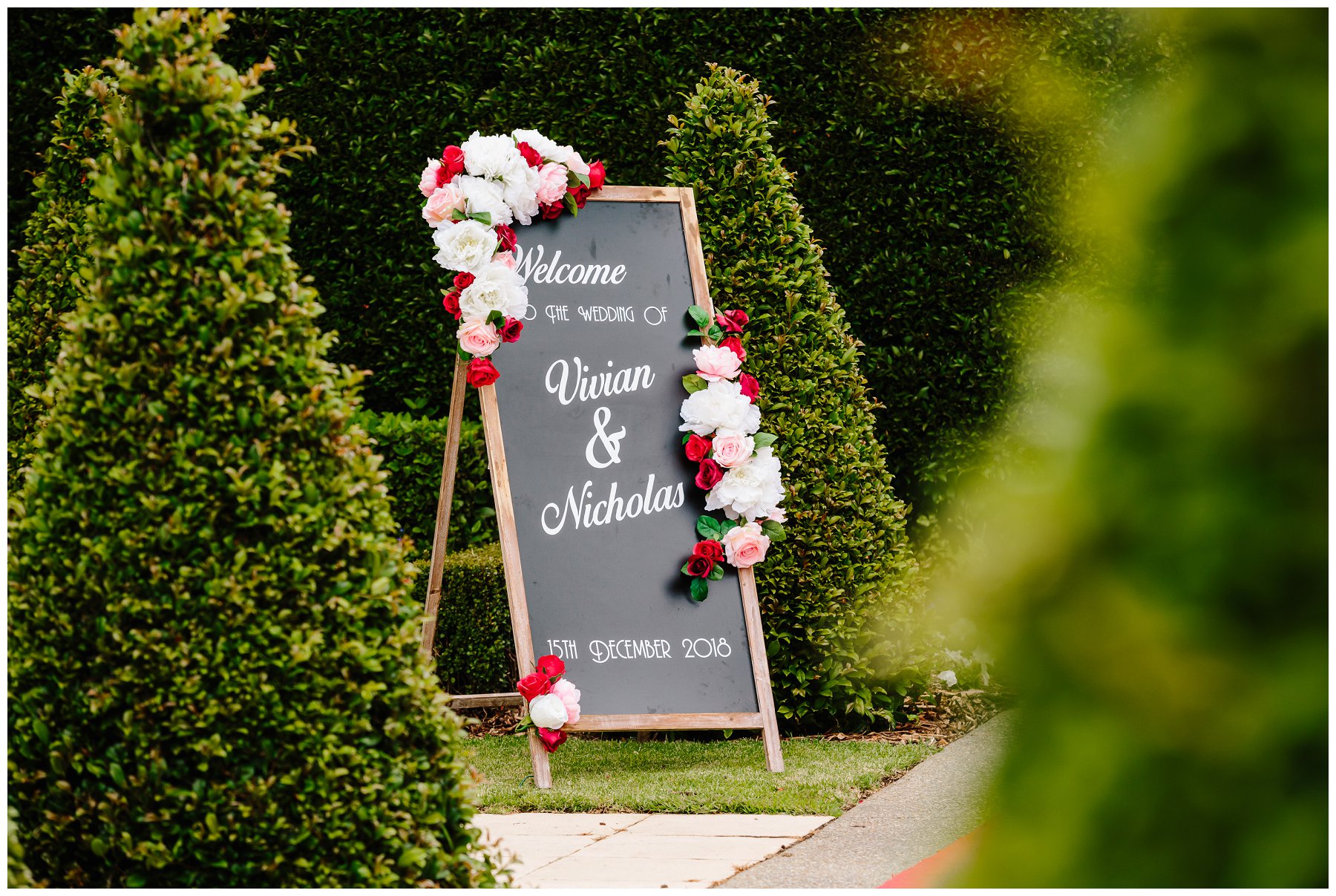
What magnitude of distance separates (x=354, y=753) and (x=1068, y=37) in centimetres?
529

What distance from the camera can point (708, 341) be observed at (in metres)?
4.45

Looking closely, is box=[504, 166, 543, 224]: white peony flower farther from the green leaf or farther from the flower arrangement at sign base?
the flower arrangement at sign base

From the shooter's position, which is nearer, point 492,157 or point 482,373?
point 482,373

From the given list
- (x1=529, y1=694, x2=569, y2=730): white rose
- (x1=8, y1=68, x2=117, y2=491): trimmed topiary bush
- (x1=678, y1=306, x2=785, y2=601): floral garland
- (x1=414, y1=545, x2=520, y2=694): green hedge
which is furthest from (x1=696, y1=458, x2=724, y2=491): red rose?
(x1=8, y1=68, x2=117, y2=491): trimmed topiary bush

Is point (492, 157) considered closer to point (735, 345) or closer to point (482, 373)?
point (482, 373)

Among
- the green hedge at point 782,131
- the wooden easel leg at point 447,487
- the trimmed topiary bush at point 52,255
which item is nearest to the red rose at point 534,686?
the wooden easel leg at point 447,487

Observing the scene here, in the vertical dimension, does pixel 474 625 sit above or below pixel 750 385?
below

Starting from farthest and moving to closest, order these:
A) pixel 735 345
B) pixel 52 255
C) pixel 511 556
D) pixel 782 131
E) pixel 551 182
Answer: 1. pixel 782 131
2. pixel 52 255
3. pixel 735 345
4. pixel 551 182
5. pixel 511 556

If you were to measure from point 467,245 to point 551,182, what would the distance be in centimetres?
43

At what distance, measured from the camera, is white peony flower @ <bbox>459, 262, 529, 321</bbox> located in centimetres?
416

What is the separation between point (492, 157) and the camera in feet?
14.0

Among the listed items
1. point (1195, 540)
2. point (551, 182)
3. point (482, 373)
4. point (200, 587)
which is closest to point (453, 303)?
point (482, 373)

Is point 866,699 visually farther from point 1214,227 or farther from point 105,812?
point 1214,227

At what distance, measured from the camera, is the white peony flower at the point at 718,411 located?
4227 mm
